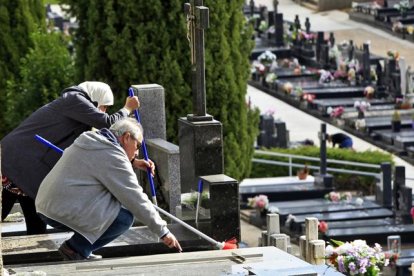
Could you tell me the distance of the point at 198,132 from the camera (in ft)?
55.3

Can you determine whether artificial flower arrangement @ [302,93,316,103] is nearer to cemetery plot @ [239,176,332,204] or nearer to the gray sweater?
cemetery plot @ [239,176,332,204]

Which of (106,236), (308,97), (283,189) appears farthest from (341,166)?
(106,236)

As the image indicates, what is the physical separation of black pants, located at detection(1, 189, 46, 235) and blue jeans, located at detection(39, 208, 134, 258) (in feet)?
5.42

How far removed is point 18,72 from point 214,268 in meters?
14.2

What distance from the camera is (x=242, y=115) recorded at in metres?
23.4

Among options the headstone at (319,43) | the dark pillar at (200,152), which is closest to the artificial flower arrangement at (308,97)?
the headstone at (319,43)

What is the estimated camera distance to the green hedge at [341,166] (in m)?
29.8

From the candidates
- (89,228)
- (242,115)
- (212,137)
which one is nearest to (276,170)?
(242,115)

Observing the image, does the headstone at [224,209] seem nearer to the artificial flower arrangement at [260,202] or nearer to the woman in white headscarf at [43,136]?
the woman in white headscarf at [43,136]

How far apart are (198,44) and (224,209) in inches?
69.3

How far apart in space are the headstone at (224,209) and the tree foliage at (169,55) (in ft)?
22.0

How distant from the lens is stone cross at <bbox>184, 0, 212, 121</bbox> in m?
16.9

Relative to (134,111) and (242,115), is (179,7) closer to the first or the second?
(242,115)

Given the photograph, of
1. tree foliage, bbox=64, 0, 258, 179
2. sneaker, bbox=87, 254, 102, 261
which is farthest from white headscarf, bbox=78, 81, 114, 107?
tree foliage, bbox=64, 0, 258, 179
